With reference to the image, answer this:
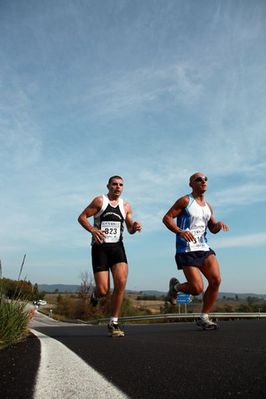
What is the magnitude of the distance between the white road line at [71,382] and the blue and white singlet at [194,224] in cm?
345

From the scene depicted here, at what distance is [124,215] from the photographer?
6367 mm

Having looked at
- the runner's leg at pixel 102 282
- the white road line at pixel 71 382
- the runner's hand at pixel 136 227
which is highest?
the runner's hand at pixel 136 227

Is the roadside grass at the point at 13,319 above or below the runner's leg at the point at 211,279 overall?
A: below

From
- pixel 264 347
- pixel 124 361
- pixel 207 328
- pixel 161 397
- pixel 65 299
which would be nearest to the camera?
pixel 161 397

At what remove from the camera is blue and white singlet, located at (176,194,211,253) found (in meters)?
6.14

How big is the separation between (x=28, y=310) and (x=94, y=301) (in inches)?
65.6

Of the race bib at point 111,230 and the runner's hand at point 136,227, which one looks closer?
the race bib at point 111,230

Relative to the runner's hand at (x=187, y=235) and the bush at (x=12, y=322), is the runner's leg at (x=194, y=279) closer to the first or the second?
the runner's hand at (x=187, y=235)

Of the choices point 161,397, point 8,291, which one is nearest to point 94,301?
point 8,291

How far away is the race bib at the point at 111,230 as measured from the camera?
240 inches

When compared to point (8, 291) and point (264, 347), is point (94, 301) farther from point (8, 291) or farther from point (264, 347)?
point (264, 347)

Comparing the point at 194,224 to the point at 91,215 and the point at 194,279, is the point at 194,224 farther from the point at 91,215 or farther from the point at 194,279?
the point at 91,215

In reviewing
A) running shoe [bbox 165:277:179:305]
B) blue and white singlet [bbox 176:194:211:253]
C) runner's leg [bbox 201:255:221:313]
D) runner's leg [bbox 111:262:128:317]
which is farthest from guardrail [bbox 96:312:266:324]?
runner's leg [bbox 111:262:128:317]

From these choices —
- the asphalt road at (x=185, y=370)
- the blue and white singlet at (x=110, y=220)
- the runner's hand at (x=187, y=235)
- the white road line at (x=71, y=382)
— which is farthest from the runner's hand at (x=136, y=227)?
the white road line at (x=71, y=382)
